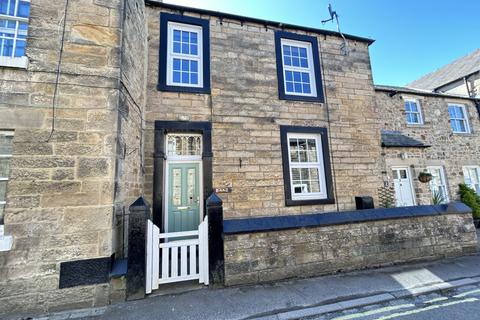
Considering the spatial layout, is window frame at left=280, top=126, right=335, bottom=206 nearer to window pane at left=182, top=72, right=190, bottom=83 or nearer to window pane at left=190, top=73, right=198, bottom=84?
window pane at left=190, top=73, right=198, bottom=84

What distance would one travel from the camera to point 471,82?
12.8 m

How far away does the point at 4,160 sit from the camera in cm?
328

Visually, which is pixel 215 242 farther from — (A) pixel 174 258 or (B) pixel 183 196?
(B) pixel 183 196

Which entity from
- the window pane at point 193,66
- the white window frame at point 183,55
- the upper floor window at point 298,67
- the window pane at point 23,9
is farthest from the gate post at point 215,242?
the window pane at point 23,9

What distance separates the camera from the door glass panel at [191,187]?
17.9 feet

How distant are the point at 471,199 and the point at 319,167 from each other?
7.80 metres

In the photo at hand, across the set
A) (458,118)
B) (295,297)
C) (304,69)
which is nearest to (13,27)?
(295,297)

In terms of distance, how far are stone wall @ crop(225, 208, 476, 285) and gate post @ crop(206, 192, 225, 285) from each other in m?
0.11

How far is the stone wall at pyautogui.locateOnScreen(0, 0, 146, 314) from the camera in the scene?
3.05 m

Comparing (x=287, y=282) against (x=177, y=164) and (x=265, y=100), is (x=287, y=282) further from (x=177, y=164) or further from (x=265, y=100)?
(x=265, y=100)

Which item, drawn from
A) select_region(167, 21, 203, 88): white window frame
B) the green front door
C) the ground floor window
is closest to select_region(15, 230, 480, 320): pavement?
the ground floor window

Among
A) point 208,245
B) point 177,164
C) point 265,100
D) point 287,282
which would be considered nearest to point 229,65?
point 265,100

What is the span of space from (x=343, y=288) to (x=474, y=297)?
1911mm

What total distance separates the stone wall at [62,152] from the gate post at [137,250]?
1.00 feet
